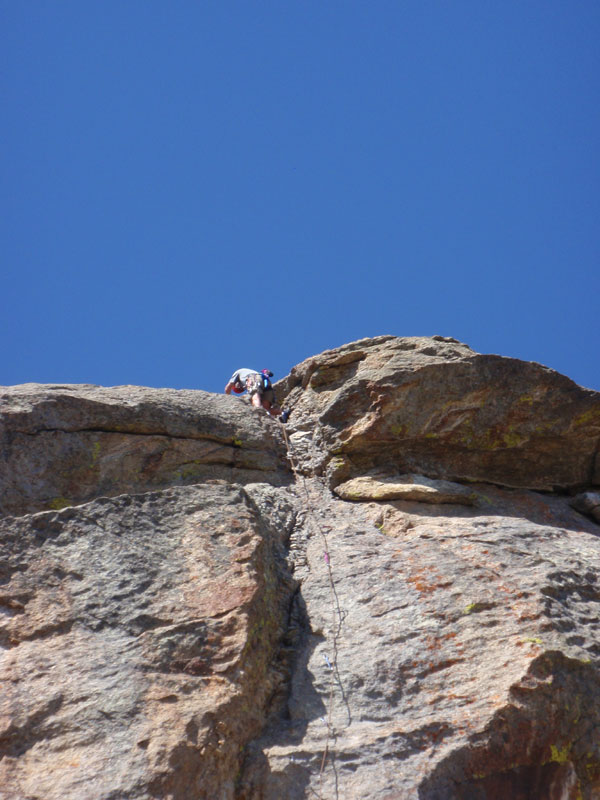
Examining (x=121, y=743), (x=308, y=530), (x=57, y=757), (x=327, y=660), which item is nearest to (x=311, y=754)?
(x=327, y=660)

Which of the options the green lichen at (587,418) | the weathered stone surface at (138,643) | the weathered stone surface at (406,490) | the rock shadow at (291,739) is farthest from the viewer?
the green lichen at (587,418)

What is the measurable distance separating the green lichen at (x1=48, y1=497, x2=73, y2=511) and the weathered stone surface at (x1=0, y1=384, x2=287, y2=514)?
0.04 ft

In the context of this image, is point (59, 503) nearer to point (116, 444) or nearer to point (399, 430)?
point (116, 444)

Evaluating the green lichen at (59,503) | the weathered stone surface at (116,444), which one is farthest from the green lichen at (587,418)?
the green lichen at (59,503)

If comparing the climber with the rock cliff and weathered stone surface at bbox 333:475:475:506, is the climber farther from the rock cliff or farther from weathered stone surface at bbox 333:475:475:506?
weathered stone surface at bbox 333:475:475:506

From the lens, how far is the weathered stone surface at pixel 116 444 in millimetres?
9414

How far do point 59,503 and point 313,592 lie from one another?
11.1 ft

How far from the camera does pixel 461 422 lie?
10.4 metres

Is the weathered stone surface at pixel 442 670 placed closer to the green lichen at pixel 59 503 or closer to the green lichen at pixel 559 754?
the green lichen at pixel 559 754

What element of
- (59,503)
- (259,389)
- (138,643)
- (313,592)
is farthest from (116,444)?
(138,643)

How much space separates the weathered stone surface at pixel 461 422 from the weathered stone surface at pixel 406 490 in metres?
0.27

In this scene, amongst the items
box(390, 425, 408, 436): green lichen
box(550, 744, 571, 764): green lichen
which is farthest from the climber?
box(550, 744, 571, 764): green lichen

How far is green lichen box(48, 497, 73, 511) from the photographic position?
9.28 meters

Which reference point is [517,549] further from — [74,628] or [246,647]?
[74,628]
